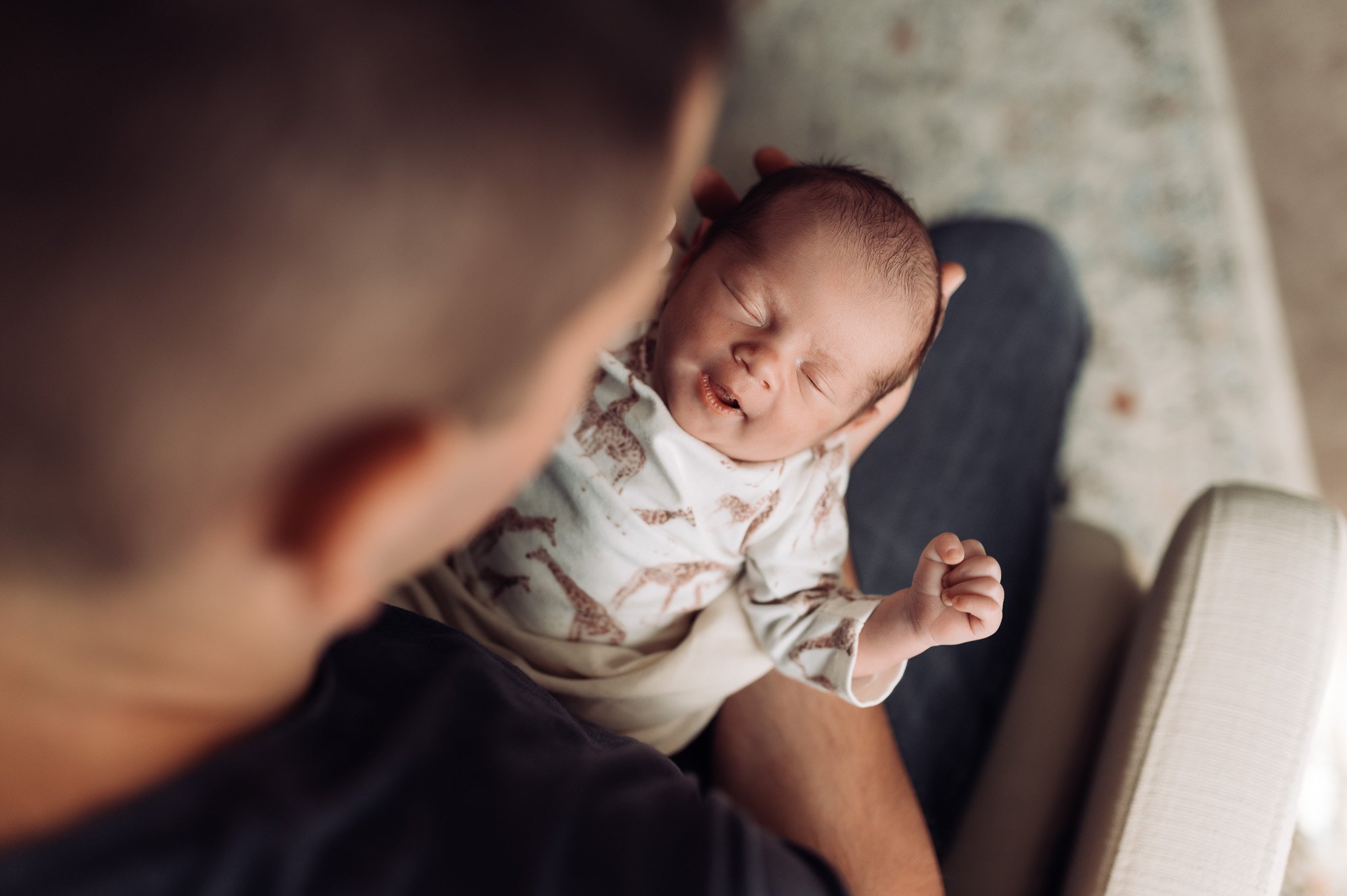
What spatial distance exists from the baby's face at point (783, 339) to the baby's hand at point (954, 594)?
0.20 meters

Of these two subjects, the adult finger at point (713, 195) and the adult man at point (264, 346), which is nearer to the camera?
the adult man at point (264, 346)

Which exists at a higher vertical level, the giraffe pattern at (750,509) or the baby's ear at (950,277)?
the baby's ear at (950,277)

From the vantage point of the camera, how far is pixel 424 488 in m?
0.39

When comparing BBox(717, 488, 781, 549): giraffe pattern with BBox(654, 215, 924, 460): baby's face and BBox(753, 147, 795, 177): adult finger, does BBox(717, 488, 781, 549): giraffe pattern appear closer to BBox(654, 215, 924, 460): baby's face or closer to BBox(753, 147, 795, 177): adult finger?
BBox(654, 215, 924, 460): baby's face

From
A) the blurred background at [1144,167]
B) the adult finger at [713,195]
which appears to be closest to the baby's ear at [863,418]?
the adult finger at [713,195]

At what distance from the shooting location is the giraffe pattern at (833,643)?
0.82m

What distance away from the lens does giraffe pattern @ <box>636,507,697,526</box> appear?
885 mm

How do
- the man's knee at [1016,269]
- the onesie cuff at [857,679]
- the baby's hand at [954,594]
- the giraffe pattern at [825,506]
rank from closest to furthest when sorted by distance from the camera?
the baby's hand at [954,594] → the onesie cuff at [857,679] → the giraffe pattern at [825,506] → the man's knee at [1016,269]

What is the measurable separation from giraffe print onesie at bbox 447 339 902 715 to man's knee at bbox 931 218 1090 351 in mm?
499

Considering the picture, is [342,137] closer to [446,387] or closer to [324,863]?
[446,387]

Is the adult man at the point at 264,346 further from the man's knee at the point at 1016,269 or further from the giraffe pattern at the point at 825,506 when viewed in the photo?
the man's knee at the point at 1016,269

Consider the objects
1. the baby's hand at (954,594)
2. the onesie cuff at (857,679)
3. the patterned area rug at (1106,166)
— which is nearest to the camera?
the baby's hand at (954,594)

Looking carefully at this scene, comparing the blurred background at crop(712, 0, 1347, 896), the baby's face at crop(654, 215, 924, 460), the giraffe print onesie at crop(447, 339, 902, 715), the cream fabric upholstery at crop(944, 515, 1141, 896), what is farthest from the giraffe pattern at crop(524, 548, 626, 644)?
the blurred background at crop(712, 0, 1347, 896)

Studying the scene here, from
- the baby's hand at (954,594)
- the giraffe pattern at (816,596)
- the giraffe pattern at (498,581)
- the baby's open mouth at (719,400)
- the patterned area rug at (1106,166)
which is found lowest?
the giraffe pattern at (498,581)
